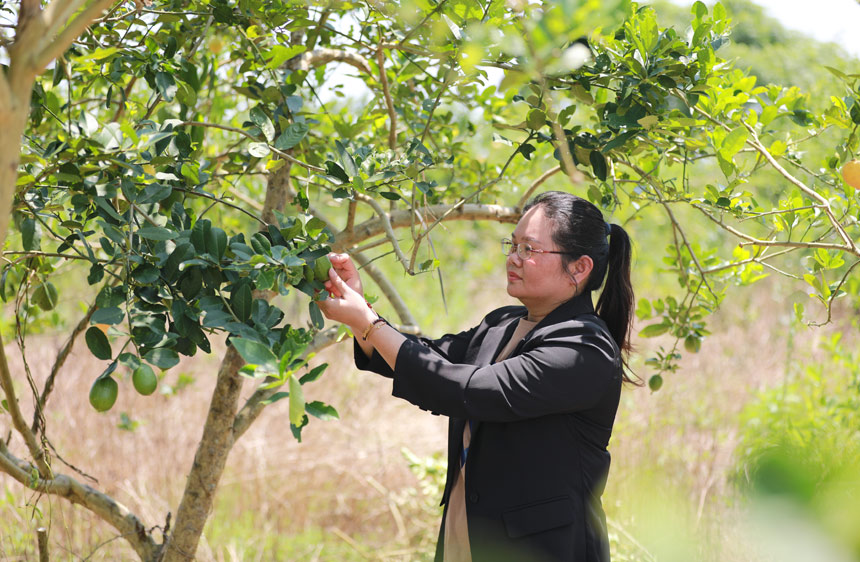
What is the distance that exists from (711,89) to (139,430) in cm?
327

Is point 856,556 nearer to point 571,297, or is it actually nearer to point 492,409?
point 492,409

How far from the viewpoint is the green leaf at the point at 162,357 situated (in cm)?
122

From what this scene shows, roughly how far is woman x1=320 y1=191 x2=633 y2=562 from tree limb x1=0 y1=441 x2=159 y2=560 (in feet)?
2.69

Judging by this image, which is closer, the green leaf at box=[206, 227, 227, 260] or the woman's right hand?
the green leaf at box=[206, 227, 227, 260]

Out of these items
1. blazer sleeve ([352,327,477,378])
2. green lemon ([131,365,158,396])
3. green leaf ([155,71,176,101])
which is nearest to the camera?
green lemon ([131,365,158,396])

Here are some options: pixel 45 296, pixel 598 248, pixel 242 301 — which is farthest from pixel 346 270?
pixel 45 296

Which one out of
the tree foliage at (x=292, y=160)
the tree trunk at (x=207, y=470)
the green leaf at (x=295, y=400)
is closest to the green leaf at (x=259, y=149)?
the tree foliage at (x=292, y=160)

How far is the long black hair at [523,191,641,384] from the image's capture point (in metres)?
1.73

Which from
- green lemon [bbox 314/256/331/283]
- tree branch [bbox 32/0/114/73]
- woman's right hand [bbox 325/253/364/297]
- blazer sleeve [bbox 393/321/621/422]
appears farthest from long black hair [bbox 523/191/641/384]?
tree branch [bbox 32/0/114/73]

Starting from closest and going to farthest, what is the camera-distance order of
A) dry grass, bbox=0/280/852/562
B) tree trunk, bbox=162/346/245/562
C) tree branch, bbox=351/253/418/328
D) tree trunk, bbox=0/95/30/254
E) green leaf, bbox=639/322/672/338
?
tree trunk, bbox=0/95/30/254 < tree trunk, bbox=162/346/245/562 < green leaf, bbox=639/322/672/338 < tree branch, bbox=351/253/418/328 < dry grass, bbox=0/280/852/562

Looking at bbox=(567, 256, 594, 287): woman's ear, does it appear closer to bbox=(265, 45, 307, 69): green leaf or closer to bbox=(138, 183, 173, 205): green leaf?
bbox=(265, 45, 307, 69): green leaf

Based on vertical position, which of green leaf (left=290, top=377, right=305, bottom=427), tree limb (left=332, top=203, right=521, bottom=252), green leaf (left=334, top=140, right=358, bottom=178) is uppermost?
tree limb (left=332, top=203, right=521, bottom=252)

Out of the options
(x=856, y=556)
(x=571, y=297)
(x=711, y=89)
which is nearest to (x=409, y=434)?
(x=571, y=297)

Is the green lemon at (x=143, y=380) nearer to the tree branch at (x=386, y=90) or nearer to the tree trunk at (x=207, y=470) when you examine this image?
the tree trunk at (x=207, y=470)
